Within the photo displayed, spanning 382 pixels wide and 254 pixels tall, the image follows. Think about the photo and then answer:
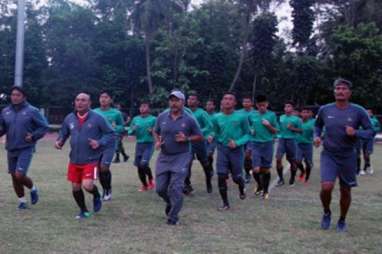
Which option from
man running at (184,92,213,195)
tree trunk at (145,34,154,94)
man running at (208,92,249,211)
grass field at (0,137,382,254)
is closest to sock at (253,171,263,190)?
grass field at (0,137,382,254)

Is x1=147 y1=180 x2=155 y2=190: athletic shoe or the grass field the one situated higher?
the grass field

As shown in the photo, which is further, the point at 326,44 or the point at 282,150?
the point at 326,44

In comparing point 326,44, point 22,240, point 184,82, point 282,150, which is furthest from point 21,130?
point 326,44

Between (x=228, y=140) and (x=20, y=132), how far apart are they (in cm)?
332

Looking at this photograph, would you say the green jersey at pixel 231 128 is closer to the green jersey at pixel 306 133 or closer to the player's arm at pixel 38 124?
the player's arm at pixel 38 124

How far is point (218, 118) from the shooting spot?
32.2 feet

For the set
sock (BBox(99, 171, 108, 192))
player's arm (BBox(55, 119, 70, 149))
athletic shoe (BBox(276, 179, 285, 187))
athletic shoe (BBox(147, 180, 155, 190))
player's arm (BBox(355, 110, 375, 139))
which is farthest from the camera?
athletic shoe (BBox(276, 179, 285, 187))

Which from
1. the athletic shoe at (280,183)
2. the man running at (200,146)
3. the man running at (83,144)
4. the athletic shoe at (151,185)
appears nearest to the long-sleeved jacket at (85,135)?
the man running at (83,144)

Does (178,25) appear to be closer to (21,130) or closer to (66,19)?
(66,19)

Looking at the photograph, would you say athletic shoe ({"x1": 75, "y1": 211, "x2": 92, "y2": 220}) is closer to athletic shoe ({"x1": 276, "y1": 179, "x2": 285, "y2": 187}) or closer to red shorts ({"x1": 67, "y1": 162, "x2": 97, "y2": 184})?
red shorts ({"x1": 67, "y1": 162, "x2": 97, "y2": 184})

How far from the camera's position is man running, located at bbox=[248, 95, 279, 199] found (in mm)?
11281

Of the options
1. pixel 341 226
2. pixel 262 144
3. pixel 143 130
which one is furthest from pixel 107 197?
pixel 341 226

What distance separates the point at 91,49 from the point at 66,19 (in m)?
2.87

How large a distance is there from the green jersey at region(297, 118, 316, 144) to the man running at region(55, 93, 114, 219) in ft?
22.8
